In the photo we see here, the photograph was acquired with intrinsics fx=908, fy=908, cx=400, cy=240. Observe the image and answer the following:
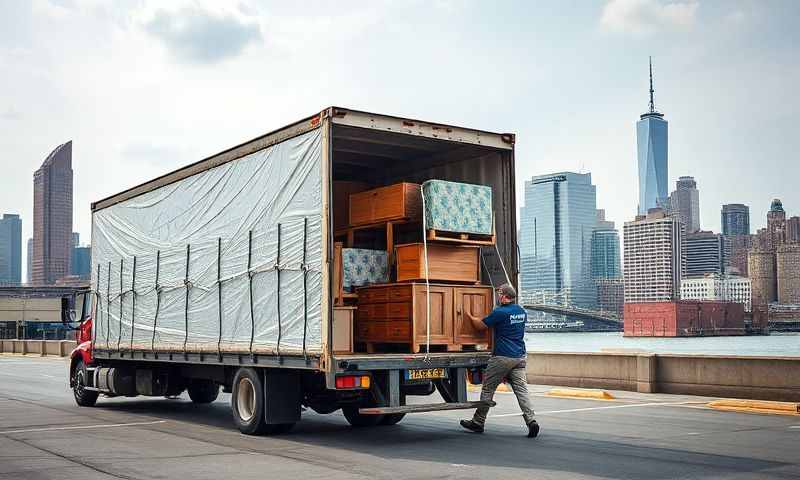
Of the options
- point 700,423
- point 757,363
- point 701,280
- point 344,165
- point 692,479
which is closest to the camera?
point 692,479

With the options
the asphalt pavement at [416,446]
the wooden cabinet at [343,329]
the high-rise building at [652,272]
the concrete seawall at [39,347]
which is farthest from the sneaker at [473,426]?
the high-rise building at [652,272]

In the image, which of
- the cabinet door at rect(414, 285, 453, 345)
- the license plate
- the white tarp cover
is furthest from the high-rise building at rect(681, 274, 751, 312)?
the license plate

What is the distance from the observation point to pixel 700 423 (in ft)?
40.9

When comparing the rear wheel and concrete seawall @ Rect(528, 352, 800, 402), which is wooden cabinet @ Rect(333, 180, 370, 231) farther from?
concrete seawall @ Rect(528, 352, 800, 402)

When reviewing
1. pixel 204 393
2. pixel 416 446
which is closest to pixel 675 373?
pixel 416 446

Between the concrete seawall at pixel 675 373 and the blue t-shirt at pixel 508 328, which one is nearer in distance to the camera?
the blue t-shirt at pixel 508 328

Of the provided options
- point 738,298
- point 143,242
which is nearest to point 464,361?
point 143,242

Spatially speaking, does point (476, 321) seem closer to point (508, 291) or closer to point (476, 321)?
point (476, 321)

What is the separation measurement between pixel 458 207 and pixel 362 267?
145 cm

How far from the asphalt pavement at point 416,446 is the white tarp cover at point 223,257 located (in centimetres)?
124

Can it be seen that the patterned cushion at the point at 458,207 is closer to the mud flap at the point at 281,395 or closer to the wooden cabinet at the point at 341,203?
the wooden cabinet at the point at 341,203

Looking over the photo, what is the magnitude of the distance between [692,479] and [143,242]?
952 cm

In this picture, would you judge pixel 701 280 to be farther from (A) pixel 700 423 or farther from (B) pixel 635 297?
(A) pixel 700 423

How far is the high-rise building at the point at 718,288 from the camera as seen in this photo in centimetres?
15643
